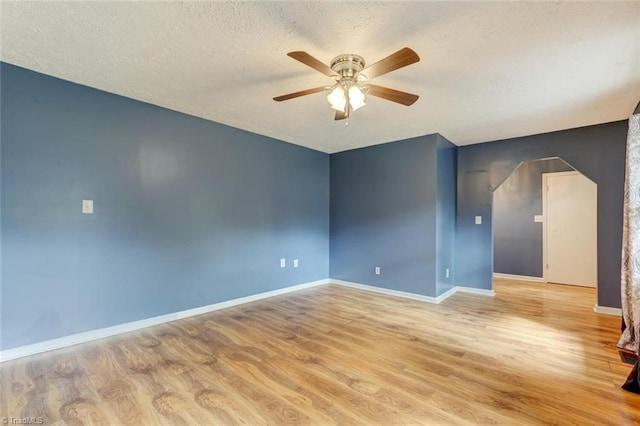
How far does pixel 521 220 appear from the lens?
557cm

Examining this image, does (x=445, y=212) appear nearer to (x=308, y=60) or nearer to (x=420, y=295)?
(x=420, y=295)

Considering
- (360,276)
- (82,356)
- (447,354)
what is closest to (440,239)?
(360,276)

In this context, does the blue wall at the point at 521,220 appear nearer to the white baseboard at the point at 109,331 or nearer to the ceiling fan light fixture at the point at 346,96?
the ceiling fan light fixture at the point at 346,96

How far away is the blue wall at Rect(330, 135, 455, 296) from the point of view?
13.6ft

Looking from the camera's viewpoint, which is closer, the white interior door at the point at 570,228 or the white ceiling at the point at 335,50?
the white ceiling at the point at 335,50

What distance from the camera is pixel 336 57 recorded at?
2088 mm

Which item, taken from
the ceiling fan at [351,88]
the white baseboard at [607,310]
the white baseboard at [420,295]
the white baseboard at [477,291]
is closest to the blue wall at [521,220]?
the white baseboard at [477,291]

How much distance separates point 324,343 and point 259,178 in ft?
8.12

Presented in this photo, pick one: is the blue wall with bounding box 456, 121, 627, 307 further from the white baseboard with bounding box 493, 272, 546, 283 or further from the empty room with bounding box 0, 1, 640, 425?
the white baseboard with bounding box 493, 272, 546, 283

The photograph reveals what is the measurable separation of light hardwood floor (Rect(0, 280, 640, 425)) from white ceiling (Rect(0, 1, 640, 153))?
7.80 feet

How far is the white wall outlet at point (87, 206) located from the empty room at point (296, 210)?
0.02 metres

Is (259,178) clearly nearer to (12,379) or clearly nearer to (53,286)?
(53,286)

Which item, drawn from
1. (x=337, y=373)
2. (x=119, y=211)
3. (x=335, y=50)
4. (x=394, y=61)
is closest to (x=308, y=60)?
A: (x=335, y=50)

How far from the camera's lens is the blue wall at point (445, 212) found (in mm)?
4145
